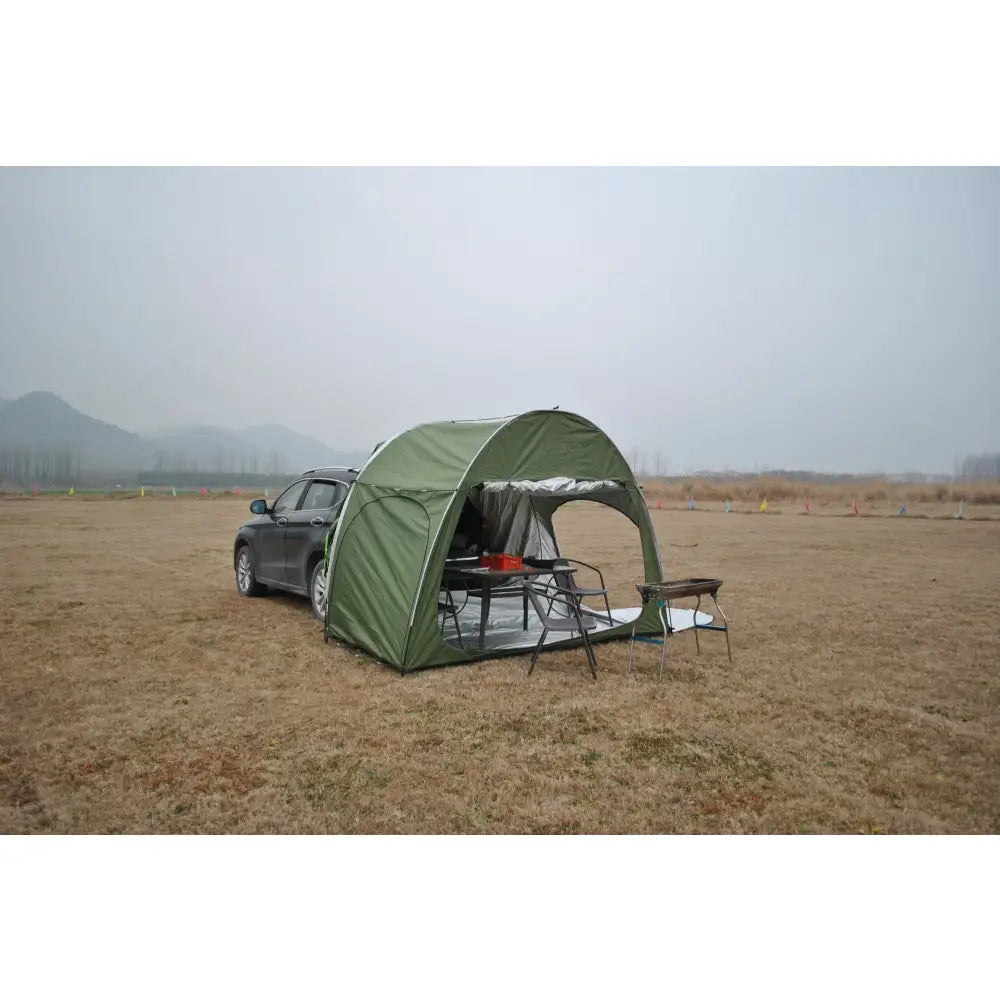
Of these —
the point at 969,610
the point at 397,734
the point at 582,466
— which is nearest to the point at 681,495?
the point at 969,610

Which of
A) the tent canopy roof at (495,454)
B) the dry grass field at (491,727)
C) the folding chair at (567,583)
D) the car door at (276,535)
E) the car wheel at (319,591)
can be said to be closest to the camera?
the dry grass field at (491,727)

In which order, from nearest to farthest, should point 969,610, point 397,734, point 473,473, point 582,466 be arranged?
point 397,734
point 473,473
point 582,466
point 969,610

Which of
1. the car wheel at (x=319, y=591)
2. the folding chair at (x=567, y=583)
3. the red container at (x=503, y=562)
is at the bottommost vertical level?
the car wheel at (x=319, y=591)

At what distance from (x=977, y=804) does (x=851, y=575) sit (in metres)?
9.92

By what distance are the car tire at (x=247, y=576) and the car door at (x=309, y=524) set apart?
1290 mm

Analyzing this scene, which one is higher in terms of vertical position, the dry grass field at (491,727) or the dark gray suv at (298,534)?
the dark gray suv at (298,534)

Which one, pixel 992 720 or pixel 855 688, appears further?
pixel 855 688

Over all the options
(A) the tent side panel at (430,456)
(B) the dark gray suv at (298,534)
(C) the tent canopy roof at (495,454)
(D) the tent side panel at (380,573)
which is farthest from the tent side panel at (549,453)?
(B) the dark gray suv at (298,534)

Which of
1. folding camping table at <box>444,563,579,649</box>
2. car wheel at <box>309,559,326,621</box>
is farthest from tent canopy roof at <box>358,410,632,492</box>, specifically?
car wheel at <box>309,559,326,621</box>

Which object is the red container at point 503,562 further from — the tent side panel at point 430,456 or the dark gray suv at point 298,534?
the dark gray suv at point 298,534

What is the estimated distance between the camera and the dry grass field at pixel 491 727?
4.48 meters

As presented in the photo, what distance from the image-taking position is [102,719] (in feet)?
19.5

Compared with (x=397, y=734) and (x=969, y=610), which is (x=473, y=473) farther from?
(x=969, y=610)

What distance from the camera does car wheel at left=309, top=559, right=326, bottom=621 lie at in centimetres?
879
